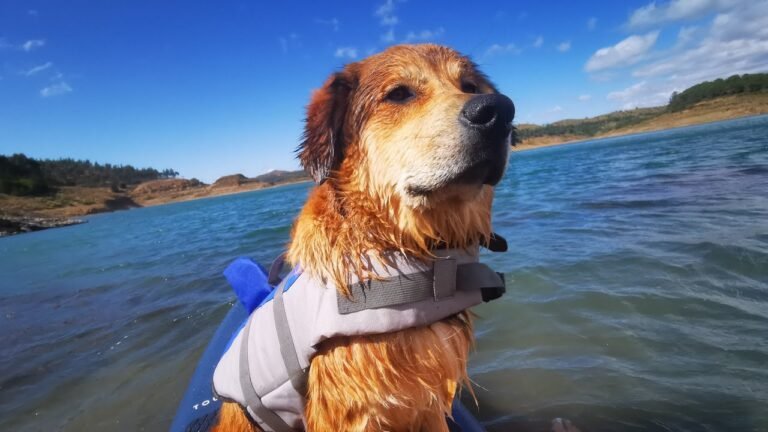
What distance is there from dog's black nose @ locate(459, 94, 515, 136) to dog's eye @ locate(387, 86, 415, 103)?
0.57 meters

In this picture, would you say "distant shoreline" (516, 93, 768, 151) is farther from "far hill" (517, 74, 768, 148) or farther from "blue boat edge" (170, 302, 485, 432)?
"blue boat edge" (170, 302, 485, 432)

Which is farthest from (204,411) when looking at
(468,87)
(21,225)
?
(21,225)

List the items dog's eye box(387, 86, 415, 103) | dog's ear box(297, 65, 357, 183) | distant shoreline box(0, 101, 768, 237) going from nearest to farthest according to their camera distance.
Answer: dog's ear box(297, 65, 357, 183) < dog's eye box(387, 86, 415, 103) < distant shoreline box(0, 101, 768, 237)

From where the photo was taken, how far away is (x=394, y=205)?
2.18 meters

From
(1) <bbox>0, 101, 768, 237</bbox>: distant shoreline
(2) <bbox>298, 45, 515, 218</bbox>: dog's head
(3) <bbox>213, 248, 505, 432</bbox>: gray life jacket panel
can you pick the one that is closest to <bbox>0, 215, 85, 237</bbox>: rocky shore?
(1) <bbox>0, 101, 768, 237</bbox>: distant shoreline

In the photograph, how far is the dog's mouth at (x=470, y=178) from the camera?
2.04 meters

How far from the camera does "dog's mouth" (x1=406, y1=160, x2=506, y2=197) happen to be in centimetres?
204

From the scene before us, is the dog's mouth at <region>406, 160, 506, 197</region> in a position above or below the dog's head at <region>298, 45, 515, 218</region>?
below

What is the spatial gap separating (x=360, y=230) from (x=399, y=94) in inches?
37.2

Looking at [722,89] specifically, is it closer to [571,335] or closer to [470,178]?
[571,335]

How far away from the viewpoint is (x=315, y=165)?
2334 millimetres

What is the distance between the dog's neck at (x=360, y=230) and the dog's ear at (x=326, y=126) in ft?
0.46

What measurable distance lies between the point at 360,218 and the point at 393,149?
44 cm

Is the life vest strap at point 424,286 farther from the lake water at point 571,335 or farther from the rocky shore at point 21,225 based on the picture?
the rocky shore at point 21,225
